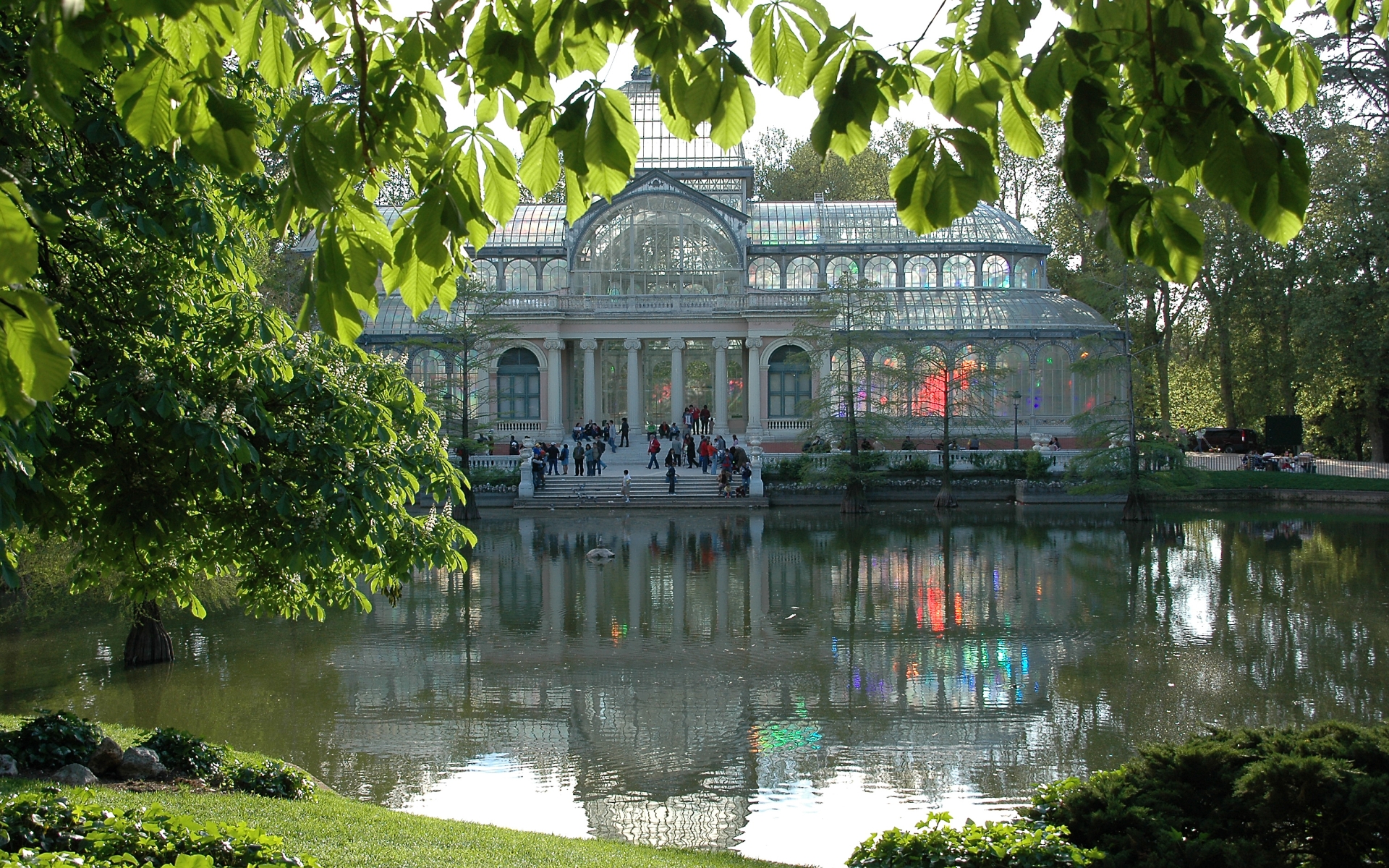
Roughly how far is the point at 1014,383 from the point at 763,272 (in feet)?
33.6

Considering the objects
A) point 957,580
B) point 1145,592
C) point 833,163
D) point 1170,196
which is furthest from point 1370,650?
point 833,163

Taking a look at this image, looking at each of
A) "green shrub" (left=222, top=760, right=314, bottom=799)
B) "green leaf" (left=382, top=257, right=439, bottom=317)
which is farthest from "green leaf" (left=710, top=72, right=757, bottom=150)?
"green shrub" (left=222, top=760, right=314, bottom=799)

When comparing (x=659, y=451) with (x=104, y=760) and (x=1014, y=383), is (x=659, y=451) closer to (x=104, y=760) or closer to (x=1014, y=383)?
(x=1014, y=383)

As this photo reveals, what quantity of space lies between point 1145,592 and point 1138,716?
24.1ft

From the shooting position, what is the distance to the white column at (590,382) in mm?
41938

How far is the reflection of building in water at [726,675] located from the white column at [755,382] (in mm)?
19031

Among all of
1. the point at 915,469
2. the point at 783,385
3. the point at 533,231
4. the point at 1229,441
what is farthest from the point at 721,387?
the point at 1229,441

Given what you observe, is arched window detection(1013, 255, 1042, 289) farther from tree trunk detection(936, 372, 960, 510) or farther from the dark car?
the dark car

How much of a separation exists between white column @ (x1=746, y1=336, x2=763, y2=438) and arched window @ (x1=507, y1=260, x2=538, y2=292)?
28.9 feet

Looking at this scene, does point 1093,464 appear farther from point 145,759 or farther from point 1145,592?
point 145,759

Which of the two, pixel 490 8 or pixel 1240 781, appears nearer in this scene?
pixel 490 8

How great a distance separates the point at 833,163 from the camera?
194 ft

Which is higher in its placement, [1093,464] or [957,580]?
[1093,464]

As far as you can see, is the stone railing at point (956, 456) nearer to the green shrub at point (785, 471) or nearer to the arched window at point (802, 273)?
the green shrub at point (785, 471)
